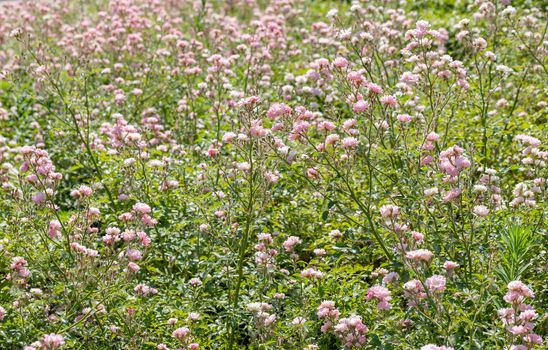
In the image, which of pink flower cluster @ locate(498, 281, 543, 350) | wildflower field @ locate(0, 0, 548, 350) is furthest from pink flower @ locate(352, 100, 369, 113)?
pink flower cluster @ locate(498, 281, 543, 350)

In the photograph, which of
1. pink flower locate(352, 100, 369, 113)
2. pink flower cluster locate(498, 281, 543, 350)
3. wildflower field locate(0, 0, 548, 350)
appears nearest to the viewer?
pink flower cluster locate(498, 281, 543, 350)

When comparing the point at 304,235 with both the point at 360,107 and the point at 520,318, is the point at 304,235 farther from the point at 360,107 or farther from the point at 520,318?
the point at 520,318

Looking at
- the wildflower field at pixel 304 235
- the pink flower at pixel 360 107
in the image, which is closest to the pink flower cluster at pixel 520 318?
the wildflower field at pixel 304 235

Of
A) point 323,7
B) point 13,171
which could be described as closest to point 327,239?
point 13,171

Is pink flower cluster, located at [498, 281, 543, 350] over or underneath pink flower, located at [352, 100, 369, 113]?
underneath

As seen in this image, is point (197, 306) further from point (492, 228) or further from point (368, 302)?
point (492, 228)

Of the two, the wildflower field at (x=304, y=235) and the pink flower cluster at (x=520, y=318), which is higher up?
the wildflower field at (x=304, y=235)

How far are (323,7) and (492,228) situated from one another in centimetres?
844

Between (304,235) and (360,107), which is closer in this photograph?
(360,107)

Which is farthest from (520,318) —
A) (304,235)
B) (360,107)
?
(304,235)

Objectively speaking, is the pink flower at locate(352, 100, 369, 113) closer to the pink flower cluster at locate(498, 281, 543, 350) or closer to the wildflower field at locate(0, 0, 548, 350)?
the wildflower field at locate(0, 0, 548, 350)

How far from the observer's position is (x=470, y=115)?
238 inches

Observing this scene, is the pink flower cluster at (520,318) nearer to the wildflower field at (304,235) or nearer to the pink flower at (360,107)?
the wildflower field at (304,235)

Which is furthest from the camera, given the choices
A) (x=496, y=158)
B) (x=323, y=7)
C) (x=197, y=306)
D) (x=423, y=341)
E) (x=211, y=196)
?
(x=323, y=7)
